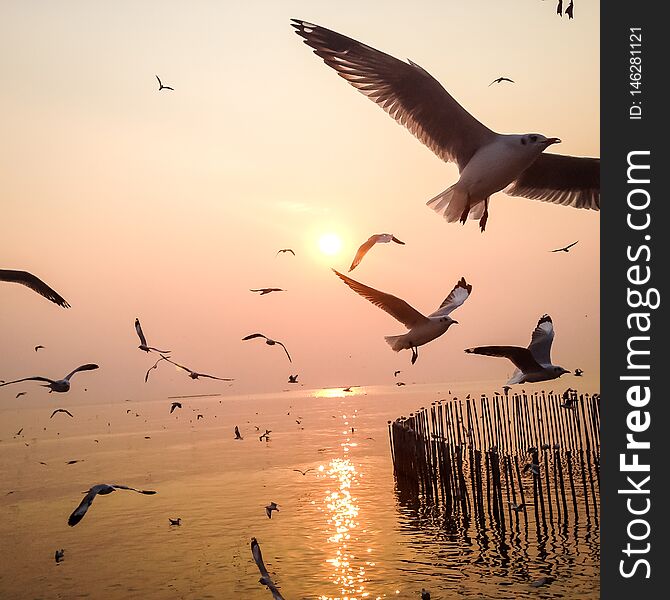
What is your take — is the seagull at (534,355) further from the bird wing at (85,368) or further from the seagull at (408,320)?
the bird wing at (85,368)

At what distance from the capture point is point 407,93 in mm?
8852

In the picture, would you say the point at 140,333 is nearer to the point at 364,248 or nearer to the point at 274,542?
the point at 364,248

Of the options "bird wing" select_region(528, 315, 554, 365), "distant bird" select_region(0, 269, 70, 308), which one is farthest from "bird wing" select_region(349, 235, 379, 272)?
"distant bird" select_region(0, 269, 70, 308)

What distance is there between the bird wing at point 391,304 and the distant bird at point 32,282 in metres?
7.98

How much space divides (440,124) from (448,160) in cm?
48

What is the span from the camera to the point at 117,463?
5322cm

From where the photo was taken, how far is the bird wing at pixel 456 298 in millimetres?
10933

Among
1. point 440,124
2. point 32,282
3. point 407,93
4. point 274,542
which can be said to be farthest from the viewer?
point 274,542

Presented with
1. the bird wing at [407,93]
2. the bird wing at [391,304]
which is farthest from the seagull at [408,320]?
the bird wing at [407,93]

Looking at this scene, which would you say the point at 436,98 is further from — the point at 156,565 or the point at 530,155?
the point at 156,565

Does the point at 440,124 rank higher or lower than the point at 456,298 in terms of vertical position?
higher

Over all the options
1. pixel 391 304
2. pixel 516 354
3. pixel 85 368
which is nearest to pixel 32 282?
pixel 85 368

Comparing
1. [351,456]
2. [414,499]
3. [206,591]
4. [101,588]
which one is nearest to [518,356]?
[206,591]

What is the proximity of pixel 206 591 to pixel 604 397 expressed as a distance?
13.2 m
